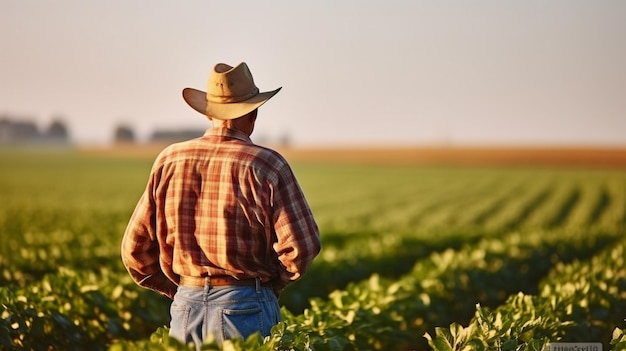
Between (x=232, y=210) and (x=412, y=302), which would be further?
(x=412, y=302)

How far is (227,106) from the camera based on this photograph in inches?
172

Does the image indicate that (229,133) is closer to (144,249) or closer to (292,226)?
(292,226)

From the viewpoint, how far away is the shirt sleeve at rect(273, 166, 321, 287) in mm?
4137

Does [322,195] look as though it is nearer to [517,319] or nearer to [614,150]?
[614,150]

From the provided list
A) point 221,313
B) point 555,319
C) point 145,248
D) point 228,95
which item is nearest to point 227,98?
point 228,95

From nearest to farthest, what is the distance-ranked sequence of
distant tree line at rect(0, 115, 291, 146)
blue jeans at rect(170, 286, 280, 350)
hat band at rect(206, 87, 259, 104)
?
blue jeans at rect(170, 286, 280, 350) → hat band at rect(206, 87, 259, 104) → distant tree line at rect(0, 115, 291, 146)

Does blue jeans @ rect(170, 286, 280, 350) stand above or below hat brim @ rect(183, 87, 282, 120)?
below

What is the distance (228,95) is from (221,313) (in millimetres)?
1136

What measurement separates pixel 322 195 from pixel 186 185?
46.0 meters

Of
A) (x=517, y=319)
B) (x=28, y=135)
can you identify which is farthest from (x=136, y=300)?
(x=28, y=135)

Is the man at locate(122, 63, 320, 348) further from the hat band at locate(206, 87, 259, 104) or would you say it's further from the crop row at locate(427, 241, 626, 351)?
the crop row at locate(427, 241, 626, 351)

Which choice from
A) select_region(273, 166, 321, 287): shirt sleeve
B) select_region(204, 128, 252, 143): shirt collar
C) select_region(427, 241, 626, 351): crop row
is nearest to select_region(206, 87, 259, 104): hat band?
select_region(204, 128, 252, 143): shirt collar

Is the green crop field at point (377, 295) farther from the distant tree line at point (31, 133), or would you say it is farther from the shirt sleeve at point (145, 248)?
the distant tree line at point (31, 133)

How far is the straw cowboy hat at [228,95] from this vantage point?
4328 mm
